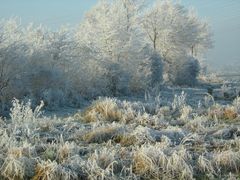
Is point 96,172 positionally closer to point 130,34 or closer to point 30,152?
point 30,152

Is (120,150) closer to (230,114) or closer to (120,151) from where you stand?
(120,151)

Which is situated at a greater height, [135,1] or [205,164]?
[135,1]

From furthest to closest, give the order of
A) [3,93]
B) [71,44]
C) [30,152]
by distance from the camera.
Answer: [71,44]
[3,93]
[30,152]

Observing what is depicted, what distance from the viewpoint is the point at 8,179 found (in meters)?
8.79

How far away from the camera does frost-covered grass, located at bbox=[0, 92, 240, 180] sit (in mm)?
8875

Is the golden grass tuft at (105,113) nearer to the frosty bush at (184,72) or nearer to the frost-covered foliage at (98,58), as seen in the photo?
the frost-covered foliage at (98,58)

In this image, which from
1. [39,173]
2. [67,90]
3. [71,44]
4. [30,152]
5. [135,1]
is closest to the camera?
[39,173]

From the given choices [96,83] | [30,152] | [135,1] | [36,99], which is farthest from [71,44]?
[30,152]

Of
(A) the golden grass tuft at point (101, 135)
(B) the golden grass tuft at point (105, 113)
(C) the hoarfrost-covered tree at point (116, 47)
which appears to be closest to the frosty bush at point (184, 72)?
(C) the hoarfrost-covered tree at point (116, 47)

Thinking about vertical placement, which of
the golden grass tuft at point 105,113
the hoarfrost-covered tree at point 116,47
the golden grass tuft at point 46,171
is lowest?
the golden grass tuft at point 46,171

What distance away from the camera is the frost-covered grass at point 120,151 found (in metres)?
8.88

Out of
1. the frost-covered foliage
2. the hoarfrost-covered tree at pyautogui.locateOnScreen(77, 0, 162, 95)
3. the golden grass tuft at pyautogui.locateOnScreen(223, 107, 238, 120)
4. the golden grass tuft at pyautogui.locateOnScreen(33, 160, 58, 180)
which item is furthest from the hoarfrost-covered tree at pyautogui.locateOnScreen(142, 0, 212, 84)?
the golden grass tuft at pyautogui.locateOnScreen(33, 160, 58, 180)

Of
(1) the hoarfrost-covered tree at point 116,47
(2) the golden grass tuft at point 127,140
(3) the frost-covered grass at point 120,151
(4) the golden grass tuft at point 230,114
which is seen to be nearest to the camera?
(3) the frost-covered grass at point 120,151

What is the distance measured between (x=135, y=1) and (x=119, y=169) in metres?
38.7
